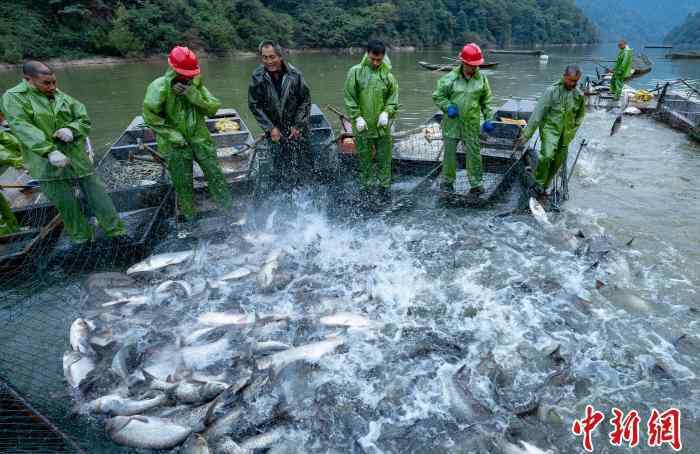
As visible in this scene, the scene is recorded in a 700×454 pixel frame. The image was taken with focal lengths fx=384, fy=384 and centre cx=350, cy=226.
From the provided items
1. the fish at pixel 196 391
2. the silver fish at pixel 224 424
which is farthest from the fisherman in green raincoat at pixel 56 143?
the silver fish at pixel 224 424

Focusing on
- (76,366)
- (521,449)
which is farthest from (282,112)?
(521,449)

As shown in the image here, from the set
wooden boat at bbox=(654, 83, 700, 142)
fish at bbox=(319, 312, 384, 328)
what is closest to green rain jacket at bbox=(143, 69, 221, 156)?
fish at bbox=(319, 312, 384, 328)

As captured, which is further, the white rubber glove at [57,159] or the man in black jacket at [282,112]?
the man in black jacket at [282,112]

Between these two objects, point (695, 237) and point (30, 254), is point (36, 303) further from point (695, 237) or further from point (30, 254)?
point (695, 237)

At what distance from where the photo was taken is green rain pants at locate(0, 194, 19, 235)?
5.60 meters

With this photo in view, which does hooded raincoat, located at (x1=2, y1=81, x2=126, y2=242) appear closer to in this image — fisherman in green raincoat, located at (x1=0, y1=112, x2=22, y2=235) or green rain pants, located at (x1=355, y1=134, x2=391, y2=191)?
fisherman in green raincoat, located at (x1=0, y1=112, x2=22, y2=235)

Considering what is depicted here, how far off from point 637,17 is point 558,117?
22067 centimetres

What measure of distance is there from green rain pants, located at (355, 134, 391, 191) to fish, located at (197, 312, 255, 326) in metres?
3.41

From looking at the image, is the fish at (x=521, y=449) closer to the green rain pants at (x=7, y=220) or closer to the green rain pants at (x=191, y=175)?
the green rain pants at (x=191, y=175)

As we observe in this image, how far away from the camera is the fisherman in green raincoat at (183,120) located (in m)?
5.05

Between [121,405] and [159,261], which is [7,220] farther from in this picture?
[121,405]

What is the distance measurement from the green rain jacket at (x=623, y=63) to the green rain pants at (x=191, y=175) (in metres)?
16.6

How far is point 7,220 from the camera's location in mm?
5715

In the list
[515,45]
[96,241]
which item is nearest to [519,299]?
[96,241]
